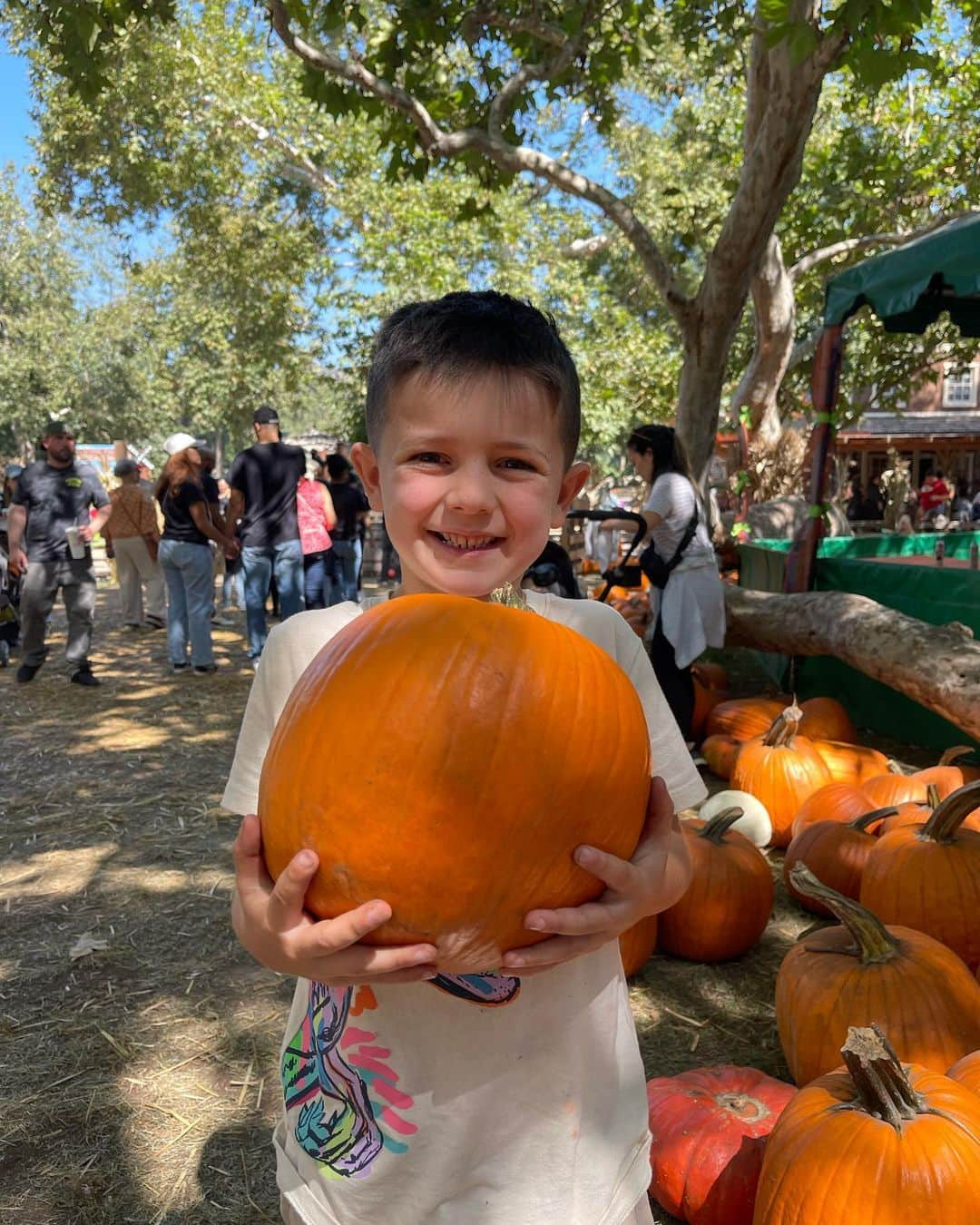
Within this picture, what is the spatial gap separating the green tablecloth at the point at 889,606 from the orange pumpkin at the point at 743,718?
0.78 meters

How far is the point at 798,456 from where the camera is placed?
528 inches

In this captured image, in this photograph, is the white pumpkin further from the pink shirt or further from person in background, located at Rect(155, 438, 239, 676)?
person in background, located at Rect(155, 438, 239, 676)

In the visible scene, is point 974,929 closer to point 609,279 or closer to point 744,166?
point 744,166

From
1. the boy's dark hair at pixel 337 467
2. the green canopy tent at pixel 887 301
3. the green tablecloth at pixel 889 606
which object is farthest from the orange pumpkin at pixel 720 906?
the boy's dark hair at pixel 337 467

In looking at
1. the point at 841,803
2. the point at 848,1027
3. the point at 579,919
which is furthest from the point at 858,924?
the point at 841,803

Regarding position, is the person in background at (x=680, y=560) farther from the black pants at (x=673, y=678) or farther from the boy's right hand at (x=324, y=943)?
the boy's right hand at (x=324, y=943)

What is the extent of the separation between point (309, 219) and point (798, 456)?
1741cm

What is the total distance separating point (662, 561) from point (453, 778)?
5250 mm

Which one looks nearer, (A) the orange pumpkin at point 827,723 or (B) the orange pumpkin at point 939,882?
(B) the orange pumpkin at point 939,882

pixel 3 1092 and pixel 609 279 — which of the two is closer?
pixel 3 1092

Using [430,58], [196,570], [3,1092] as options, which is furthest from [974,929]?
[430,58]

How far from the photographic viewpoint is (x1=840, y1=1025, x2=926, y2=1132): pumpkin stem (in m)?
1.63

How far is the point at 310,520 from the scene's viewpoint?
887 cm

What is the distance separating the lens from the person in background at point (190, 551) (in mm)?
8422
